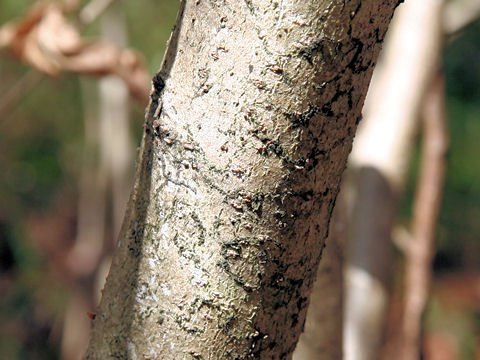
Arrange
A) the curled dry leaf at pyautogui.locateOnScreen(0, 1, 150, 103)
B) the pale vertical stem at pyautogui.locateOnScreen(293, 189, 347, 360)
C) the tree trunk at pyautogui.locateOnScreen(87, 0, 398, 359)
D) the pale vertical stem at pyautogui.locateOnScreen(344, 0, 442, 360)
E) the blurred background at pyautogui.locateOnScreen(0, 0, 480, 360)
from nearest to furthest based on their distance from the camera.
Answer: the tree trunk at pyautogui.locateOnScreen(87, 0, 398, 359)
the pale vertical stem at pyautogui.locateOnScreen(293, 189, 347, 360)
the curled dry leaf at pyautogui.locateOnScreen(0, 1, 150, 103)
the pale vertical stem at pyautogui.locateOnScreen(344, 0, 442, 360)
the blurred background at pyautogui.locateOnScreen(0, 0, 480, 360)

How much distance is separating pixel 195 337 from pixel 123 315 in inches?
2.3

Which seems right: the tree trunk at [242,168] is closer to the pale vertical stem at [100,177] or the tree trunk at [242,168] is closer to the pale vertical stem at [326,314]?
the pale vertical stem at [326,314]

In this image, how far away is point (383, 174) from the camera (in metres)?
0.96

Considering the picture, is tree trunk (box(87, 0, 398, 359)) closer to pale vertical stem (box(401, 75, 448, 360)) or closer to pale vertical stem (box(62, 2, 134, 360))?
pale vertical stem (box(401, 75, 448, 360))

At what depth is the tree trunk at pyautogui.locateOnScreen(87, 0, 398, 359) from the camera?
0.99 ft

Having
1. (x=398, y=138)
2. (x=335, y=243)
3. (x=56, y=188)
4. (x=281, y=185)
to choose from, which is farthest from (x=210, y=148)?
(x=56, y=188)

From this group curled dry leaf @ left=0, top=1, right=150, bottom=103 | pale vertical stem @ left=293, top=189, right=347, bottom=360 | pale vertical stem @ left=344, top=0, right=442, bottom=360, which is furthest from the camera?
pale vertical stem @ left=344, top=0, right=442, bottom=360

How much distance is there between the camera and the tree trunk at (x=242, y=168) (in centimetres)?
30

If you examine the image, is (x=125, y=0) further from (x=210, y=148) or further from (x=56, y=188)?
(x=210, y=148)

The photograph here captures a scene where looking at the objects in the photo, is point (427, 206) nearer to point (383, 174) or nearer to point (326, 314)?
point (383, 174)

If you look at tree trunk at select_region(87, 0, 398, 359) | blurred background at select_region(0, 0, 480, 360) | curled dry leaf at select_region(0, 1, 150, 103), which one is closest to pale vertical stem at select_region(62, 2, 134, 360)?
blurred background at select_region(0, 0, 480, 360)

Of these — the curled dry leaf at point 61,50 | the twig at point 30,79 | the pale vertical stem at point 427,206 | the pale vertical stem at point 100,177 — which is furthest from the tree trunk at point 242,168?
the pale vertical stem at point 100,177

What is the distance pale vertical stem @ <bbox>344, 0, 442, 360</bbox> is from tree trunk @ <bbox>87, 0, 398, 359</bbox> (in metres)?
0.62

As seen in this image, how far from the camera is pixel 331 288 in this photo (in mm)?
654
